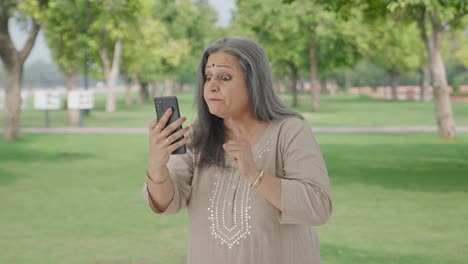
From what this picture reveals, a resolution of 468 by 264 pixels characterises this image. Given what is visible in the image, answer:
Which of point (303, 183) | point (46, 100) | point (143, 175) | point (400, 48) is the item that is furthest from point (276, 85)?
point (400, 48)

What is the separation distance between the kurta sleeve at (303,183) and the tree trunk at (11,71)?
22.6 m

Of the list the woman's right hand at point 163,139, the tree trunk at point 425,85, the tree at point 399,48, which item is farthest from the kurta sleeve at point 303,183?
the tree trunk at point 425,85

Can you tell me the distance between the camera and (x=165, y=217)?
10969mm

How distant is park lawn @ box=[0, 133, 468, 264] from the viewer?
8586mm

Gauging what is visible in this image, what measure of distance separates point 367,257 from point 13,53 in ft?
62.2

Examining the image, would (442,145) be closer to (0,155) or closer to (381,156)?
(381,156)

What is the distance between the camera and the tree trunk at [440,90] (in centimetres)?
2342

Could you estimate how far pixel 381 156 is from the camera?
1895 centimetres

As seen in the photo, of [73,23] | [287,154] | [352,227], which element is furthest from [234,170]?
[73,23]

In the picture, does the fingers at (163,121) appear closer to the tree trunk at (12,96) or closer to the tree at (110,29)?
the tree at (110,29)

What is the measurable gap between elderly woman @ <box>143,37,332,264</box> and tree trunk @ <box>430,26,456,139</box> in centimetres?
2101

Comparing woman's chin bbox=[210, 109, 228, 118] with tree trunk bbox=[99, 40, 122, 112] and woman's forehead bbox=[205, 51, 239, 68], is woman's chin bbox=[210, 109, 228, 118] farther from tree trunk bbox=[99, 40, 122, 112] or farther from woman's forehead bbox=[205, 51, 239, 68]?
tree trunk bbox=[99, 40, 122, 112]

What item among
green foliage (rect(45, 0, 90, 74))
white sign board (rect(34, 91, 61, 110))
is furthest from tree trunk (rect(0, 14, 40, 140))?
green foliage (rect(45, 0, 90, 74))

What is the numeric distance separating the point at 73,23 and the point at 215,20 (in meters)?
79.5
